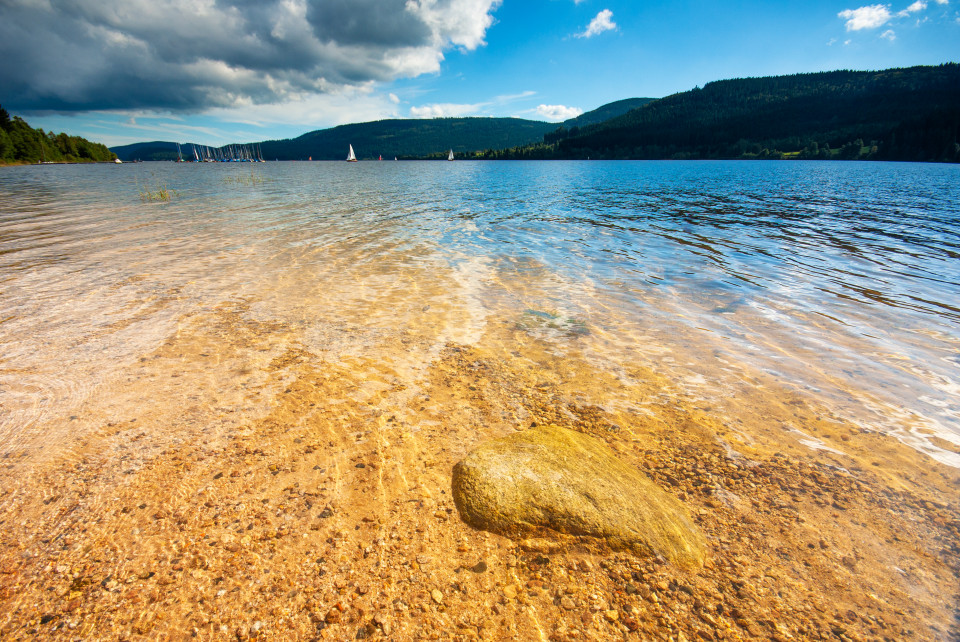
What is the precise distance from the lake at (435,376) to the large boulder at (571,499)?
24 cm

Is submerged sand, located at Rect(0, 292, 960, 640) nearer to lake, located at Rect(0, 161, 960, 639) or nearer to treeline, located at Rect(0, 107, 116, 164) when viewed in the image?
lake, located at Rect(0, 161, 960, 639)

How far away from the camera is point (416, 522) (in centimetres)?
346

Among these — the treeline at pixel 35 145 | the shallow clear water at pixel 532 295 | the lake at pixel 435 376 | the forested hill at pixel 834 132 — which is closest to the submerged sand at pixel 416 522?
the lake at pixel 435 376

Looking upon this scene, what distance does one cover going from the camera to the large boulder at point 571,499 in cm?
335

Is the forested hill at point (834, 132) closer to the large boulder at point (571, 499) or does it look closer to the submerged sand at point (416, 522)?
the submerged sand at point (416, 522)

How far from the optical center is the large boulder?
3.35 metres

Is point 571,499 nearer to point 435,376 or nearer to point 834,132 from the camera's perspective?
point 435,376

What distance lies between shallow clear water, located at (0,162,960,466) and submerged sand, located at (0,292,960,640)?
929mm

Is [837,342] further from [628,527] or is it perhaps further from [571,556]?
[571,556]

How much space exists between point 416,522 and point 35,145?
176 metres

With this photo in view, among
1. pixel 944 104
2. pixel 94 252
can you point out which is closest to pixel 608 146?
pixel 944 104

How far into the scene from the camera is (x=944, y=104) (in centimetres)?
14525

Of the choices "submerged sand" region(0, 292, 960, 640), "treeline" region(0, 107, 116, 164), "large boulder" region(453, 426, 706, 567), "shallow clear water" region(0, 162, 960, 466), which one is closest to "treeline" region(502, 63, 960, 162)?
"shallow clear water" region(0, 162, 960, 466)

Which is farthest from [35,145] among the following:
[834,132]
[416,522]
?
[834,132]
